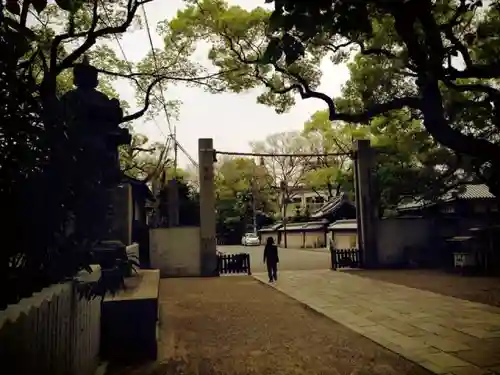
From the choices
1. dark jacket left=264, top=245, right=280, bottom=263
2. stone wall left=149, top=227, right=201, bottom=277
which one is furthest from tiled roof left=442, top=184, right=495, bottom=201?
stone wall left=149, top=227, right=201, bottom=277

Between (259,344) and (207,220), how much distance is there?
37.1 ft

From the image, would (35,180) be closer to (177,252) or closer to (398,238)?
(177,252)

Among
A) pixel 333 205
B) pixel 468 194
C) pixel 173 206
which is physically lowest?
pixel 173 206

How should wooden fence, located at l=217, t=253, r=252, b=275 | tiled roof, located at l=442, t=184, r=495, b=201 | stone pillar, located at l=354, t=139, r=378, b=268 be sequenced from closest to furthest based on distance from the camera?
wooden fence, located at l=217, t=253, r=252, b=275, stone pillar, located at l=354, t=139, r=378, b=268, tiled roof, located at l=442, t=184, r=495, b=201

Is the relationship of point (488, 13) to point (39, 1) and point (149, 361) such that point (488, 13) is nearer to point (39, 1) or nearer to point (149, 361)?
point (149, 361)

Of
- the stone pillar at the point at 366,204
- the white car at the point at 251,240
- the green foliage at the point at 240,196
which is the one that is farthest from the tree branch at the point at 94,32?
the white car at the point at 251,240

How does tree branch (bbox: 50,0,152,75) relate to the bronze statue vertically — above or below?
above

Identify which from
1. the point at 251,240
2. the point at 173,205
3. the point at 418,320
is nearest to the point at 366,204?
the point at 173,205

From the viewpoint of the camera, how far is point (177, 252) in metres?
18.5

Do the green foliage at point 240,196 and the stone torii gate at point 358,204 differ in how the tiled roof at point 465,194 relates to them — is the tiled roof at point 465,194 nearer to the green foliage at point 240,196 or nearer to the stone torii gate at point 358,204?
the stone torii gate at point 358,204

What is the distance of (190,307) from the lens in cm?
1121

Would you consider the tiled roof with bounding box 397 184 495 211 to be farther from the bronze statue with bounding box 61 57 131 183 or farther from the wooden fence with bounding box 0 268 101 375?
the wooden fence with bounding box 0 268 101 375

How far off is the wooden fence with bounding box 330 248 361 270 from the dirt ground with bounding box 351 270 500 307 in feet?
4.72

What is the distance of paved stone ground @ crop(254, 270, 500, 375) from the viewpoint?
6180mm
